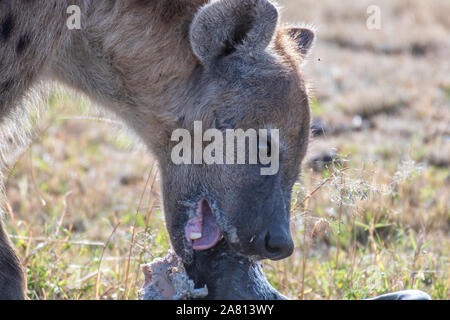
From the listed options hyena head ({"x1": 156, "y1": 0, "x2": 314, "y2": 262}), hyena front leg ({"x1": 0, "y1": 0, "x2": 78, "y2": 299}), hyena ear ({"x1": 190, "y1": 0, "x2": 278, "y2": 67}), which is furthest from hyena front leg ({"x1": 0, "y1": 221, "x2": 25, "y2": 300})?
hyena ear ({"x1": 190, "y1": 0, "x2": 278, "y2": 67})

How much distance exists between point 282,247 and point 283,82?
61cm

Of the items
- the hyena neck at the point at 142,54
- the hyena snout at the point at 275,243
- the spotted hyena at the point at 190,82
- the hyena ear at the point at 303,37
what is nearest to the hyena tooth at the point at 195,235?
the spotted hyena at the point at 190,82

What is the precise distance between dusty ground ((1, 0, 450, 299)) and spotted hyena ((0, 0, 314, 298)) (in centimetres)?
31

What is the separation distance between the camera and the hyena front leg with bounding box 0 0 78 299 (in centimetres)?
272

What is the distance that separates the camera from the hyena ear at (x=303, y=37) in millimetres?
3215

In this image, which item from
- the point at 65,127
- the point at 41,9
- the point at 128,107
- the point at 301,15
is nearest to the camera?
the point at 41,9

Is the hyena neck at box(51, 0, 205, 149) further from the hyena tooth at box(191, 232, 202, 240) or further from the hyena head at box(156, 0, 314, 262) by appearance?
the hyena tooth at box(191, 232, 202, 240)

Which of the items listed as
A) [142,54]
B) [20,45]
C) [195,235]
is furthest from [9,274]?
[142,54]

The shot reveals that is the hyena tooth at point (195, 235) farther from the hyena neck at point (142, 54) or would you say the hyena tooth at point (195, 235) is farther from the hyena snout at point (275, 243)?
the hyena neck at point (142, 54)

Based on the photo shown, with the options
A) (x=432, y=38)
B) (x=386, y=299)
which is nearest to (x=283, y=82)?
(x=386, y=299)

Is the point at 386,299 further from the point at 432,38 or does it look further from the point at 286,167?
the point at 432,38

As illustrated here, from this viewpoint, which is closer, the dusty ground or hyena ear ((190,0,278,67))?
hyena ear ((190,0,278,67))

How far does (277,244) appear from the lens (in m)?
2.65
